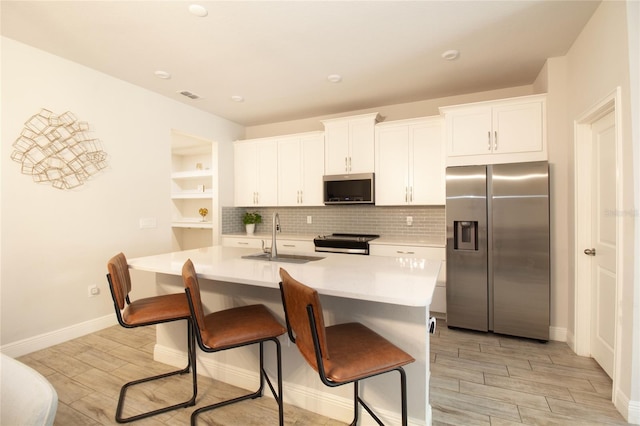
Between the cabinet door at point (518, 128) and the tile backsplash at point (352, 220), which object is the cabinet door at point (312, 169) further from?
the cabinet door at point (518, 128)

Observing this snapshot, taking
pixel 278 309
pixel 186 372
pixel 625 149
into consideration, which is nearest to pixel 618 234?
pixel 625 149

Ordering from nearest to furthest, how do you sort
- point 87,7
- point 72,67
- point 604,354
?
point 87,7 → point 604,354 → point 72,67

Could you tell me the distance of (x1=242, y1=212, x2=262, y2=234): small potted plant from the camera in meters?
4.88

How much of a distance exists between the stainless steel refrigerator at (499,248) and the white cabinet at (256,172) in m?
2.60

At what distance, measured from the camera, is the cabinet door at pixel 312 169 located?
4.35 metres

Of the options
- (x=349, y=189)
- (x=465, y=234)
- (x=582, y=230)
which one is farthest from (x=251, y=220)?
(x=582, y=230)

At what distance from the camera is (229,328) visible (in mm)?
1683

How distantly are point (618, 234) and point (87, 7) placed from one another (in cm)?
398

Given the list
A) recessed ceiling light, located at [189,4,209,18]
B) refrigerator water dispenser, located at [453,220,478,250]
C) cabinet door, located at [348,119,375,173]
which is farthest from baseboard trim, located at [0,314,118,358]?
refrigerator water dispenser, located at [453,220,478,250]

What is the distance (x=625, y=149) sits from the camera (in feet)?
6.17

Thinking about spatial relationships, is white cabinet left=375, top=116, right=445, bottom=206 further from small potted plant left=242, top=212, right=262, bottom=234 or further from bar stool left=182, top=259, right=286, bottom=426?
bar stool left=182, top=259, right=286, bottom=426

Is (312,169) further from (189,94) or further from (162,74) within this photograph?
(162,74)

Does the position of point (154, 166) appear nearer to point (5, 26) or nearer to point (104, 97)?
point (104, 97)

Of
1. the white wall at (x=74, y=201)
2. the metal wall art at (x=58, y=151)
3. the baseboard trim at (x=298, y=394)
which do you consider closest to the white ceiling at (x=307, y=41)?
the white wall at (x=74, y=201)
